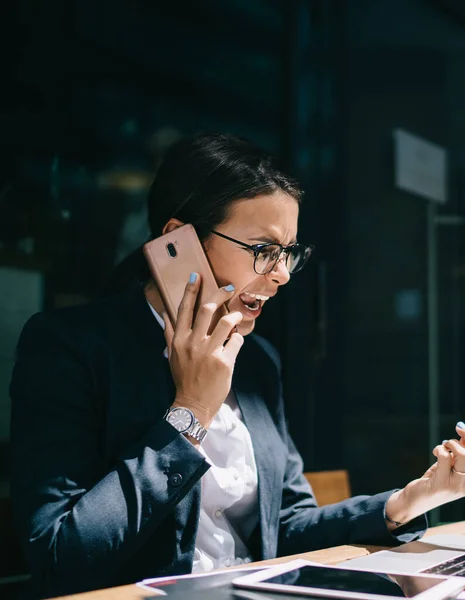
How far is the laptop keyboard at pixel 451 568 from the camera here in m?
1.17

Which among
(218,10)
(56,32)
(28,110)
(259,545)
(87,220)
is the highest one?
(218,10)

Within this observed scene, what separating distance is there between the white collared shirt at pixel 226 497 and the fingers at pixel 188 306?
0.64 ft

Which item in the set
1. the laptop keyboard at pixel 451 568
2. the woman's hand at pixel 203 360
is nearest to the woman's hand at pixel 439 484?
the laptop keyboard at pixel 451 568

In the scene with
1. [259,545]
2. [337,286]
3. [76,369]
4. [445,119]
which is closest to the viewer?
[76,369]

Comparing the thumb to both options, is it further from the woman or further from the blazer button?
the blazer button

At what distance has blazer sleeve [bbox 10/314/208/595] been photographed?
1.32m

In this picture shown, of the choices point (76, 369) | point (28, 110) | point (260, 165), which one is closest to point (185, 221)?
point (260, 165)

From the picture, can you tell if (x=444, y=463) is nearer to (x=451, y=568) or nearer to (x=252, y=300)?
(x=451, y=568)

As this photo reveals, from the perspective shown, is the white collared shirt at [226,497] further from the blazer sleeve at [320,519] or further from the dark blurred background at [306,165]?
the dark blurred background at [306,165]

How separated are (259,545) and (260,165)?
0.83 m

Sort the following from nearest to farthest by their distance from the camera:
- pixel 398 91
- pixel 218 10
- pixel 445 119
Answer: pixel 218 10 < pixel 398 91 < pixel 445 119

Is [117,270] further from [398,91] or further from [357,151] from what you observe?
[398,91]

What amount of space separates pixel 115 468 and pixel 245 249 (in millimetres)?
544

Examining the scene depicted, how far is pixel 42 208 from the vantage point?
2.05 meters
